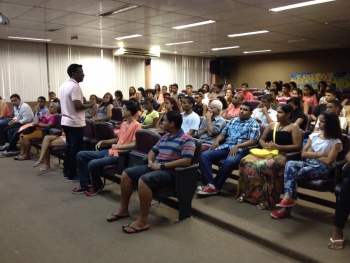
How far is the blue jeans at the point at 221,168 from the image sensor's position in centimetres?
347

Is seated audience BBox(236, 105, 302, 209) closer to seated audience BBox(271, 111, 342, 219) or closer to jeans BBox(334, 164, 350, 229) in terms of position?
seated audience BBox(271, 111, 342, 219)

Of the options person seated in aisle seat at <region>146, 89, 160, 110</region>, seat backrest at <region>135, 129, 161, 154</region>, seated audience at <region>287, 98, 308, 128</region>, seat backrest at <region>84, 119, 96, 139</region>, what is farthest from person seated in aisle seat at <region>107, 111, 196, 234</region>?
person seated in aisle seat at <region>146, 89, 160, 110</region>

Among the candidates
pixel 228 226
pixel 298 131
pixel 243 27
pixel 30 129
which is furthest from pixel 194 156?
pixel 243 27

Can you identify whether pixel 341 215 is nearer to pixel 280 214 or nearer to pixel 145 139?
pixel 280 214

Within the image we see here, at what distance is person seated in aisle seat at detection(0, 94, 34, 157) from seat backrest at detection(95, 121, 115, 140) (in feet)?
7.96

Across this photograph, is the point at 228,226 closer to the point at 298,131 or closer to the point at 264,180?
the point at 264,180

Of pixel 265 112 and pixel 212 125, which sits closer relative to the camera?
pixel 212 125

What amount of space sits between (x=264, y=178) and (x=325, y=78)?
11.1 m

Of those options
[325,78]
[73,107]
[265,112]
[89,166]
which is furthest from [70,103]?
[325,78]

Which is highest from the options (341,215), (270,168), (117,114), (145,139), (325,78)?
(325,78)

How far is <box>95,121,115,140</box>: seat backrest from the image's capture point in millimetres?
4113

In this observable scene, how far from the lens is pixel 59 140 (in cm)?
481

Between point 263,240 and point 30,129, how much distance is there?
180 inches

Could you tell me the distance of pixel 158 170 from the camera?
2.95 m
